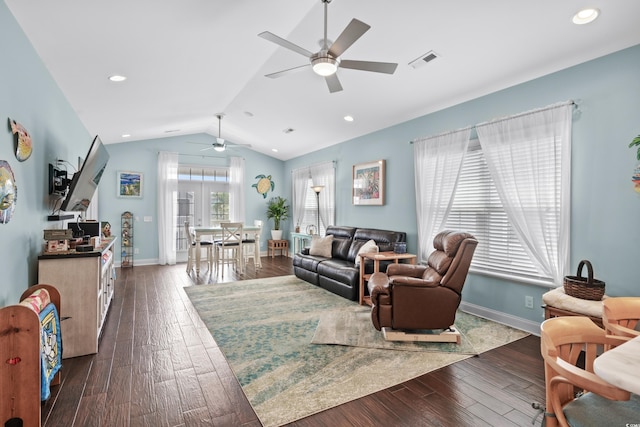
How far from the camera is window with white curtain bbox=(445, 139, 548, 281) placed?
3.53 meters

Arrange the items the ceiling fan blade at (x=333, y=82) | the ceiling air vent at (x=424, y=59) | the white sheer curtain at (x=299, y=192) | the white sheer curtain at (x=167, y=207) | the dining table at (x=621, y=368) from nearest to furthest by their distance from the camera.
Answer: the dining table at (x=621, y=368) < the ceiling fan blade at (x=333, y=82) < the ceiling air vent at (x=424, y=59) < the white sheer curtain at (x=167, y=207) < the white sheer curtain at (x=299, y=192)

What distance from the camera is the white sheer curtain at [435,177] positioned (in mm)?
4082

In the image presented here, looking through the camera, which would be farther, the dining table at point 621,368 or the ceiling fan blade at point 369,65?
the ceiling fan blade at point 369,65

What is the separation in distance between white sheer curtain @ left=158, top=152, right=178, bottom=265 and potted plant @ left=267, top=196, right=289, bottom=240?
2.37 meters

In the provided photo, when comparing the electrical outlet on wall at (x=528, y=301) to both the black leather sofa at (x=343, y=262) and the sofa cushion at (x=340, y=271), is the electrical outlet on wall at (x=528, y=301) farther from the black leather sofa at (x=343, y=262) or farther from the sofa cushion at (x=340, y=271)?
the sofa cushion at (x=340, y=271)

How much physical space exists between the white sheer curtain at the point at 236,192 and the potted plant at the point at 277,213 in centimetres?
77

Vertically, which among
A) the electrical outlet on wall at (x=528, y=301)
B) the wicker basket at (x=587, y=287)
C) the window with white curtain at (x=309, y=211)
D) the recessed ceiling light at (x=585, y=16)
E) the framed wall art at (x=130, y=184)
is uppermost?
the recessed ceiling light at (x=585, y=16)

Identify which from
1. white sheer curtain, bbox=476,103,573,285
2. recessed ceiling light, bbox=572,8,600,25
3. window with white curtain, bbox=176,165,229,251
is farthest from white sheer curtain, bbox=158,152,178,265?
recessed ceiling light, bbox=572,8,600,25

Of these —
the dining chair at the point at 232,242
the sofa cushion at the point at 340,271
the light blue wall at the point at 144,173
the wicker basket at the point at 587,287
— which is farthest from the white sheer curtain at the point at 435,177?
the light blue wall at the point at 144,173

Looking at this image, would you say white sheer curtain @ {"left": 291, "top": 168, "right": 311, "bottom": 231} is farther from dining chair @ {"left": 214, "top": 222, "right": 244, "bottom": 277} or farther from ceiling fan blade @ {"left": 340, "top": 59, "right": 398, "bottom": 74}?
ceiling fan blade @ {"left": 340, "top": 59, "right": 398, "bottom": 74}

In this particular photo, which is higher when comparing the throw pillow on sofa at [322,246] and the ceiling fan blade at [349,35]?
the ceiling fan blade at [349,35]

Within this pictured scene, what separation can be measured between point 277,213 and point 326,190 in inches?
84.3

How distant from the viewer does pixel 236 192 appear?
327 inches

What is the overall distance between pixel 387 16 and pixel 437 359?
301cm
